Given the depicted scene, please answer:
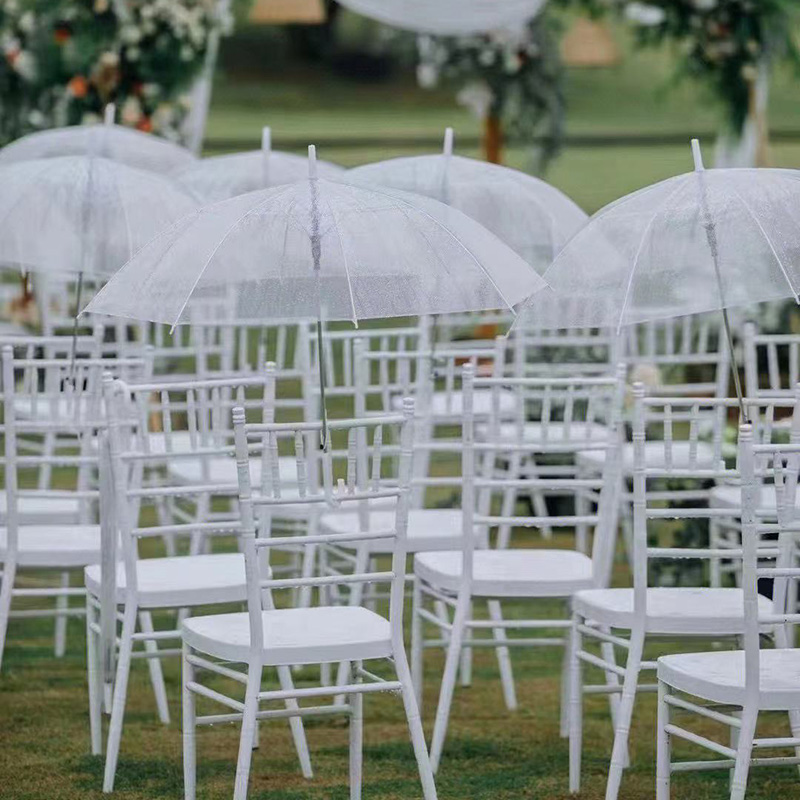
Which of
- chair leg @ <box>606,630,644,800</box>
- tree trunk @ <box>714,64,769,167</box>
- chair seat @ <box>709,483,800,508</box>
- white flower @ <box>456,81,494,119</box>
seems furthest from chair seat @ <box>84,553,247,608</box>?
white flower @ <box>456,81,494,119</box>

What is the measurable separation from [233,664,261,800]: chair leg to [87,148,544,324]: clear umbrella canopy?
766 mm

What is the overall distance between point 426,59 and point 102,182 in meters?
5.10

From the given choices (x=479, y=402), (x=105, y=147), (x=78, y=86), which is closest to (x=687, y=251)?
(x=479, y=402)

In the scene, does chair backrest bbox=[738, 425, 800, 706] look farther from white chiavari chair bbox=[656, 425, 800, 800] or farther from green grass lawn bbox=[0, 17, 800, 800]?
green grass lawn bbox=[0, 17, 800, 800]

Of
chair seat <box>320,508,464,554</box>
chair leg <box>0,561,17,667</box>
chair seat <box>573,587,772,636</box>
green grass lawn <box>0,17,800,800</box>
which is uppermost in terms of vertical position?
chair seat <box>320,508,464,554</box>

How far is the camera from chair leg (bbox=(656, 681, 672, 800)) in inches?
144

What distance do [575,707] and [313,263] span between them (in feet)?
4.31

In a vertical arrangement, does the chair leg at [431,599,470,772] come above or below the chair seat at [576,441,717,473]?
below

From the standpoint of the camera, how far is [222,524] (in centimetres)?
409

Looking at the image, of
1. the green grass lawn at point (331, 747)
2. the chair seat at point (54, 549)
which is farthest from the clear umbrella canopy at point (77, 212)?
the green grass lawn at point (331, 747)

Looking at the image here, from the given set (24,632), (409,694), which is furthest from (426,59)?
(409,694)

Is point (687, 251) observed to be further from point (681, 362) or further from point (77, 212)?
Result: point (681, 362)

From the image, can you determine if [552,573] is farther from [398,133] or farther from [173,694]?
[398,133]

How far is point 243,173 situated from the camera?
6.12 meters
